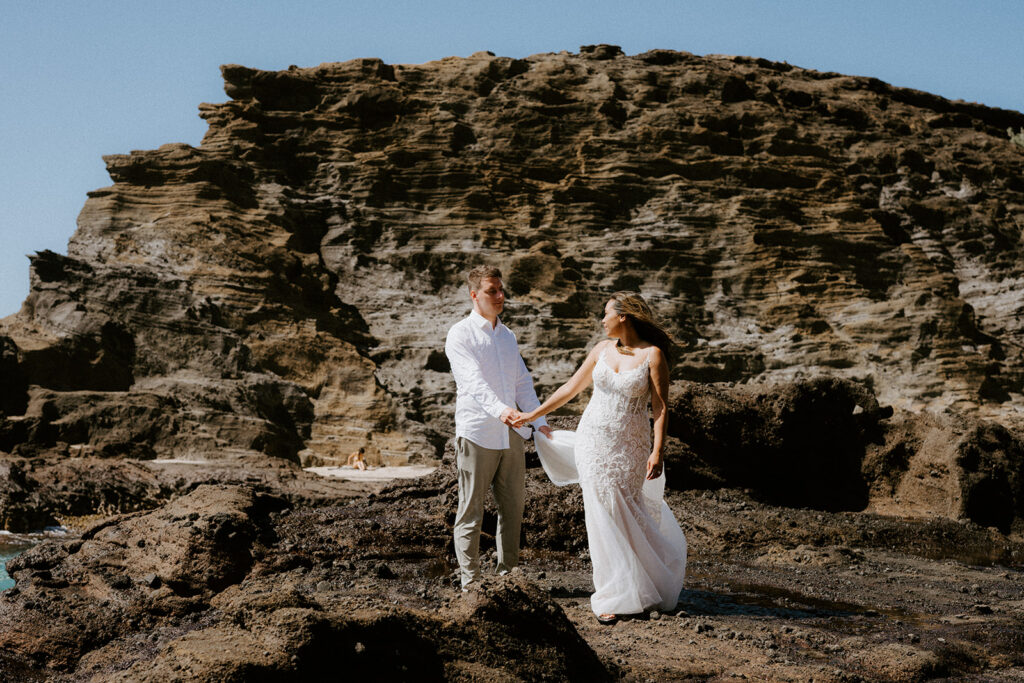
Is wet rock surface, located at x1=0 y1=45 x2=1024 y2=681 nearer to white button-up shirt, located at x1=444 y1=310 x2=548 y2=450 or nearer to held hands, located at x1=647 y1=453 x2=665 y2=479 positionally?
held hands, located at x1=647 y1=453 x2=665 y2=479

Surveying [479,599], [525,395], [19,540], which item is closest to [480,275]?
[525,395]

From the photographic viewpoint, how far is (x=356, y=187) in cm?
3634

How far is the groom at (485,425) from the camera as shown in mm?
5785

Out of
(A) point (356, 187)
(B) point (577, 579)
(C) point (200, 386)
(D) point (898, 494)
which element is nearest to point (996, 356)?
(D) point (898, 494)

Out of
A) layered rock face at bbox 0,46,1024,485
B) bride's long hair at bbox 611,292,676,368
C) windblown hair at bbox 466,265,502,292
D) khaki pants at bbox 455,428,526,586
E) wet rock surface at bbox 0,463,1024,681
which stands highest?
layered rock face at bbox 0,46,1024,485

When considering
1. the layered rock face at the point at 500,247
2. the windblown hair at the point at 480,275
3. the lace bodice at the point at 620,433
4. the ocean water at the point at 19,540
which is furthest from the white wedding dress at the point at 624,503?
the layered rock face at the point at 500,247

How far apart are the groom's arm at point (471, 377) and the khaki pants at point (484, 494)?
0.30 m

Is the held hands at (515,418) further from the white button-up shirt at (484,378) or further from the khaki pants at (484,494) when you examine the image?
the khaki pants at (484,494)

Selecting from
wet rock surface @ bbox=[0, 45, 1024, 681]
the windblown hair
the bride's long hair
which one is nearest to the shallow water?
wet rock surface @ bbox=[0, 45, 1024, 681]

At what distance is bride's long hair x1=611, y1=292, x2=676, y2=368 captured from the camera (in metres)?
5.80

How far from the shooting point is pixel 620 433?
577 cm

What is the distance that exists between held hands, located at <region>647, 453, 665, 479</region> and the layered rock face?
794 inches

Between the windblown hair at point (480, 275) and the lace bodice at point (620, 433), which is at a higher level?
the windblown hair at point (480, 275)

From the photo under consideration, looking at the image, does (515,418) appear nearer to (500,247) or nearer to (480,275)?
(480,275)
